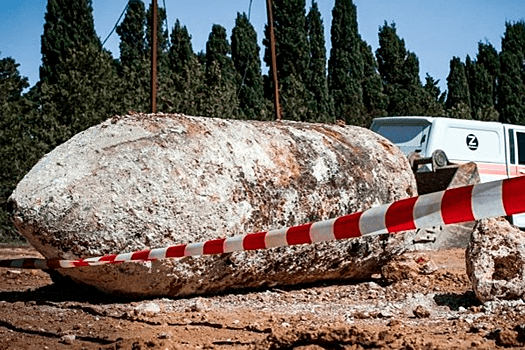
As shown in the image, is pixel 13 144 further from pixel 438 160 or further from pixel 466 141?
pixel 438 160

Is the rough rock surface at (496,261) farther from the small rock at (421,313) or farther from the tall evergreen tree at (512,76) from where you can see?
the tall evergreen tree at (512,76)

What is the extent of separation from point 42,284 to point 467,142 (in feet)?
25.4

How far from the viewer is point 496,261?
5.94 m

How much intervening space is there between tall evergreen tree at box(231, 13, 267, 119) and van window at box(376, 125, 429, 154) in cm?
1476

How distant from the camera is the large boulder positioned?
Answer: 19.2ft

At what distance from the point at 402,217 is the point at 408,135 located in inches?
358

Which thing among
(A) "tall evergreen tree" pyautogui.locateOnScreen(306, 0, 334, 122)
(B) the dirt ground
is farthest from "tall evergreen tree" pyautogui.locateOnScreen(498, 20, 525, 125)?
(B) the dirt ground

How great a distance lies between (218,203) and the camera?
20.0 feet

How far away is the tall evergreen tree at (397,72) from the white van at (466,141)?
1691 cm

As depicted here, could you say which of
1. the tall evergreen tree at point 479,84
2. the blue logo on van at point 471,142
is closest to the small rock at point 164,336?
the blue logo on van at point 471,142

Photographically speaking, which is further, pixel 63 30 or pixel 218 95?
pixel 63 30

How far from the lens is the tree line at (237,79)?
63.3 feet

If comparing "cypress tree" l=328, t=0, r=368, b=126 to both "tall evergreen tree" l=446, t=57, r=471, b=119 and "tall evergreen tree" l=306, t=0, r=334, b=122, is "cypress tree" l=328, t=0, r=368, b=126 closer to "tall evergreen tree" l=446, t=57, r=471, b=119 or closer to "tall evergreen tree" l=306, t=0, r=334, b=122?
"tall evergreen tree" l=306, t=0, r=334, b=122

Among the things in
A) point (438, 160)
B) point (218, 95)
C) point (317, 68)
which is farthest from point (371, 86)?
point (438, 160)
